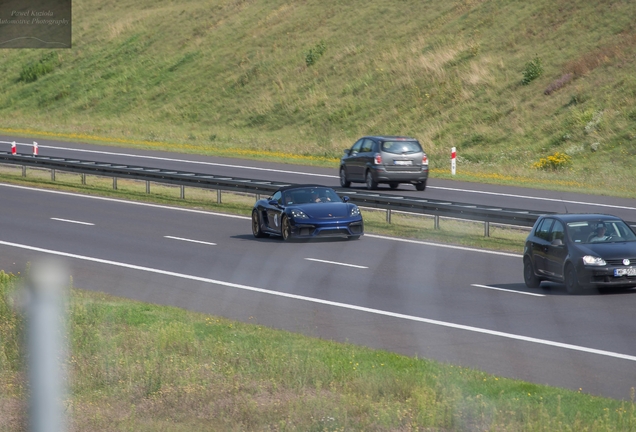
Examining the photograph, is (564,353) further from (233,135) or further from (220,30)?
(220,30)

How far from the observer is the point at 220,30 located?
7950cm

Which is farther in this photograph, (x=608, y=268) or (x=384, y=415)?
(x=608, y=268)

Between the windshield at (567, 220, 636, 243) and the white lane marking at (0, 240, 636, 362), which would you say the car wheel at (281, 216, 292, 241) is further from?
the windshield at (567, 220, 636, 243)

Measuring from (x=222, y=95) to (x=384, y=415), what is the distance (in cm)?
6174

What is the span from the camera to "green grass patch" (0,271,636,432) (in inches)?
313

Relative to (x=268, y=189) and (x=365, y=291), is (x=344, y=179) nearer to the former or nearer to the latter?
(x=268, y=189)

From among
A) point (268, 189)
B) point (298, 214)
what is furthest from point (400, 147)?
point (298, 214)

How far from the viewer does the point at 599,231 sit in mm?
Result: 17250

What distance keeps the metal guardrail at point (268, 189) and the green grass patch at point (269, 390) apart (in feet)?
40.5

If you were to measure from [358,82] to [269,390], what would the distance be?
53.1m

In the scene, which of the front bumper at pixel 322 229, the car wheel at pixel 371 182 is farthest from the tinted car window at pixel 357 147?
the front bumper at pixel 322 229

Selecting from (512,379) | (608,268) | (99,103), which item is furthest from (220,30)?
(512,379)

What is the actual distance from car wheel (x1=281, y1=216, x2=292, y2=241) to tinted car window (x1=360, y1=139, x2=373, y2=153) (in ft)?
36.5

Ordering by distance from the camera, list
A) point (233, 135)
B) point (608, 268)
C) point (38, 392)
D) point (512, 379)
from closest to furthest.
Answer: point (38, 392)
point (512, 379)
point (608, 268)
point (233, 135)
